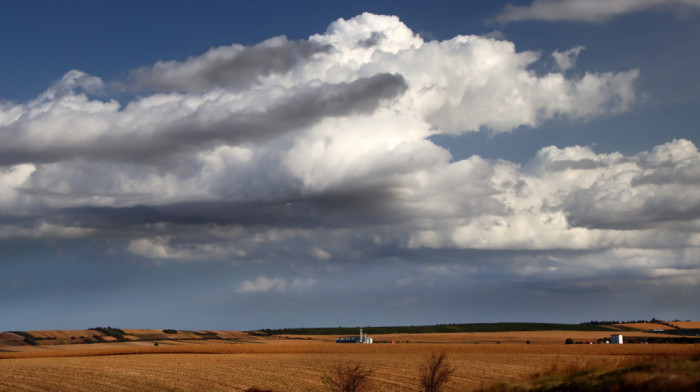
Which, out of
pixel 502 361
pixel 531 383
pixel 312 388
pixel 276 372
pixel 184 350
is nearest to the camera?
pixel 531 383

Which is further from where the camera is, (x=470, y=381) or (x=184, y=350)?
(x=184, y=350)

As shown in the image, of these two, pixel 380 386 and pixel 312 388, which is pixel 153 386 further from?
pixel 380 386

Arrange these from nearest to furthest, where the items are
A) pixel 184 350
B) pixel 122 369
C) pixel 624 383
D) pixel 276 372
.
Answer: pixel 624 383
pixel 276 372
pixel 122 369
pixel 184 350

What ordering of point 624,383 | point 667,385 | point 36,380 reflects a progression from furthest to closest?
point 36,380
point 624,383
point 667,385

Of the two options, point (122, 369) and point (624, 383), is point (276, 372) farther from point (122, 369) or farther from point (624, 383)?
point (624, 383)

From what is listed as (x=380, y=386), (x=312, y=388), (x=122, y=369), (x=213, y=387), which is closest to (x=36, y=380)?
(x=122, y=369)

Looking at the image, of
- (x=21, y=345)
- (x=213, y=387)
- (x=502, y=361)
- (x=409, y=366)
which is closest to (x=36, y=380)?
(x=213, y=387)

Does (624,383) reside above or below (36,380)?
above

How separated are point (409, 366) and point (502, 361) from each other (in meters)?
14.4

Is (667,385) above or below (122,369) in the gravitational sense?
above

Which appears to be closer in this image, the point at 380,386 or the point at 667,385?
the point at 667,385

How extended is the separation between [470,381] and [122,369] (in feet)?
126

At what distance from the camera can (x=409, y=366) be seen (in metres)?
70.1

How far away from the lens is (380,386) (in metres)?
51.8
